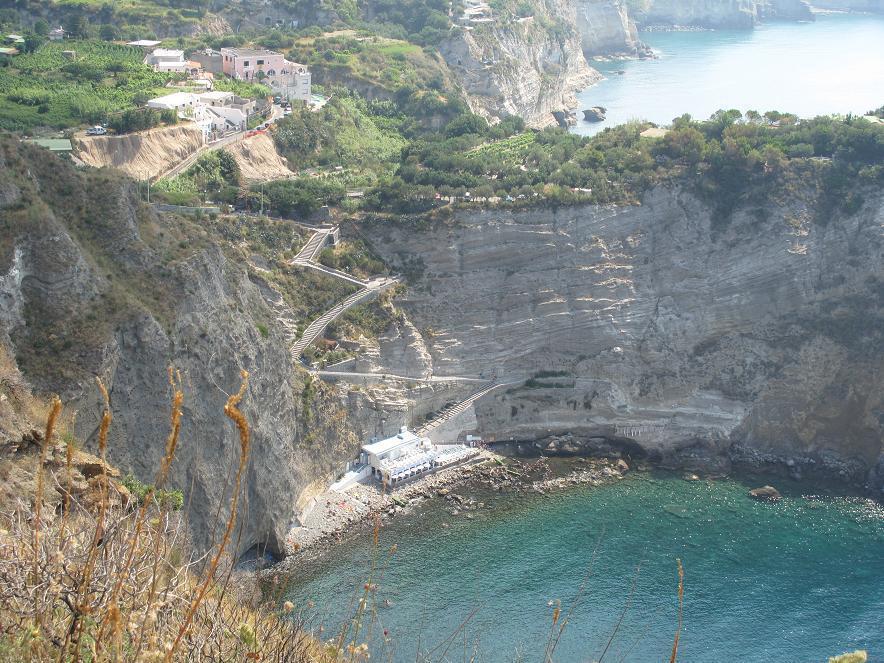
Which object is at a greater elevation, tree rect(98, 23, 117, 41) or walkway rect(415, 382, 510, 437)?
tree rect(98, 23, 117, 41)

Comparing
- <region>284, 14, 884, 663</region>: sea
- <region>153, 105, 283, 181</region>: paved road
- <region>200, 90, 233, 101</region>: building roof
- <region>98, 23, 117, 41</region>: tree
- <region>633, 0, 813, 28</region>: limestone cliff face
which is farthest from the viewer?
<region>633, 0, 813, 28</region>: limestone cliff face

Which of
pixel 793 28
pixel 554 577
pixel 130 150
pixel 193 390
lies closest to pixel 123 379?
pixel 193 390

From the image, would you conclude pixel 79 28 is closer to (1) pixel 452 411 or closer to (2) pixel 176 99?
(2) pixel 176 99

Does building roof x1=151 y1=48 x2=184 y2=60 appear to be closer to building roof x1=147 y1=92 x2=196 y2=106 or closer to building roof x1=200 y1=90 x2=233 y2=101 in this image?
building roof x1=200 y1=90 x2=233 y2=101

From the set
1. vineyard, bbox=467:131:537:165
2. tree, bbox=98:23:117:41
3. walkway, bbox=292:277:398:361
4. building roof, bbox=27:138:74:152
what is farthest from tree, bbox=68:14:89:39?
walkway, bbox=292:277:398:361

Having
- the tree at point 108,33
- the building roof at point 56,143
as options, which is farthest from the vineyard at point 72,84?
the tree at point 108,33

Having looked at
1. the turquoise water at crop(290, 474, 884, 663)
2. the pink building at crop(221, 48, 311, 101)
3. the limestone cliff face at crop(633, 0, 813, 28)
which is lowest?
the turquoise water at crop(290, 474, 884, 663)

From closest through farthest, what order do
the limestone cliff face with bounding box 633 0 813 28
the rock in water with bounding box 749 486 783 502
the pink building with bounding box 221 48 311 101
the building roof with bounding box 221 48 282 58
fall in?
the rock in water with bounding box 749 486 783 502
the pink building with bounding box 221 48 311 101
the building roof with bounding box 221 48 282 58
the limestone cliff face with bounding box 633 0 813 28

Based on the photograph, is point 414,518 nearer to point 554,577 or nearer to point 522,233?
point 554,577
